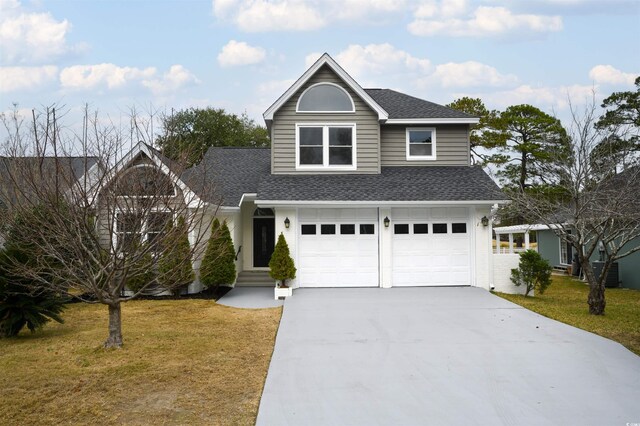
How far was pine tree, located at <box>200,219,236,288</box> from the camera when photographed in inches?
539

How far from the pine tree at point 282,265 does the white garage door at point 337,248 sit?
2.58 feet

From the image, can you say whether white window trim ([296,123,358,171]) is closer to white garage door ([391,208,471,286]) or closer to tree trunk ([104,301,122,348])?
white garage door ([391,208,471,286])

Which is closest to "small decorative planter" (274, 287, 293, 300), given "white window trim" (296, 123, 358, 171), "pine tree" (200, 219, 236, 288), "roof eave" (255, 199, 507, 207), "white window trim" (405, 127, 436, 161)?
"pine tree" (200, 219, 236, 288)

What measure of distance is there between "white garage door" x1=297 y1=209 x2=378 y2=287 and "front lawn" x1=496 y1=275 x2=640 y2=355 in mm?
3961

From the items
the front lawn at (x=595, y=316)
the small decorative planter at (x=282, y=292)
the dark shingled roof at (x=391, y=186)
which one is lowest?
the front lawn at (x=595, y=316)

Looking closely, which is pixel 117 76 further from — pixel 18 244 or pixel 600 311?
pixel 600 311

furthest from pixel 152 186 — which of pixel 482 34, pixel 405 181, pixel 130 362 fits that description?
pixel 482 34

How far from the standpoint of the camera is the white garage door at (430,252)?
1421 centimetres

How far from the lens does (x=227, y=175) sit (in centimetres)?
1777

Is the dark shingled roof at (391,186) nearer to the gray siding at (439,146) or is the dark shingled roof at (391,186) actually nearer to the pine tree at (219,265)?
the gray siding at (439,146)

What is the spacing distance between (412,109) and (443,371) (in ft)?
37.0

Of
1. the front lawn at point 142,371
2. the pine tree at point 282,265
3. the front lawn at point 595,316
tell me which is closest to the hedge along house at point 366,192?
the pine tree at point 282,265

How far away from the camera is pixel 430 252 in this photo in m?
14.2

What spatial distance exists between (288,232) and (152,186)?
594 cm
